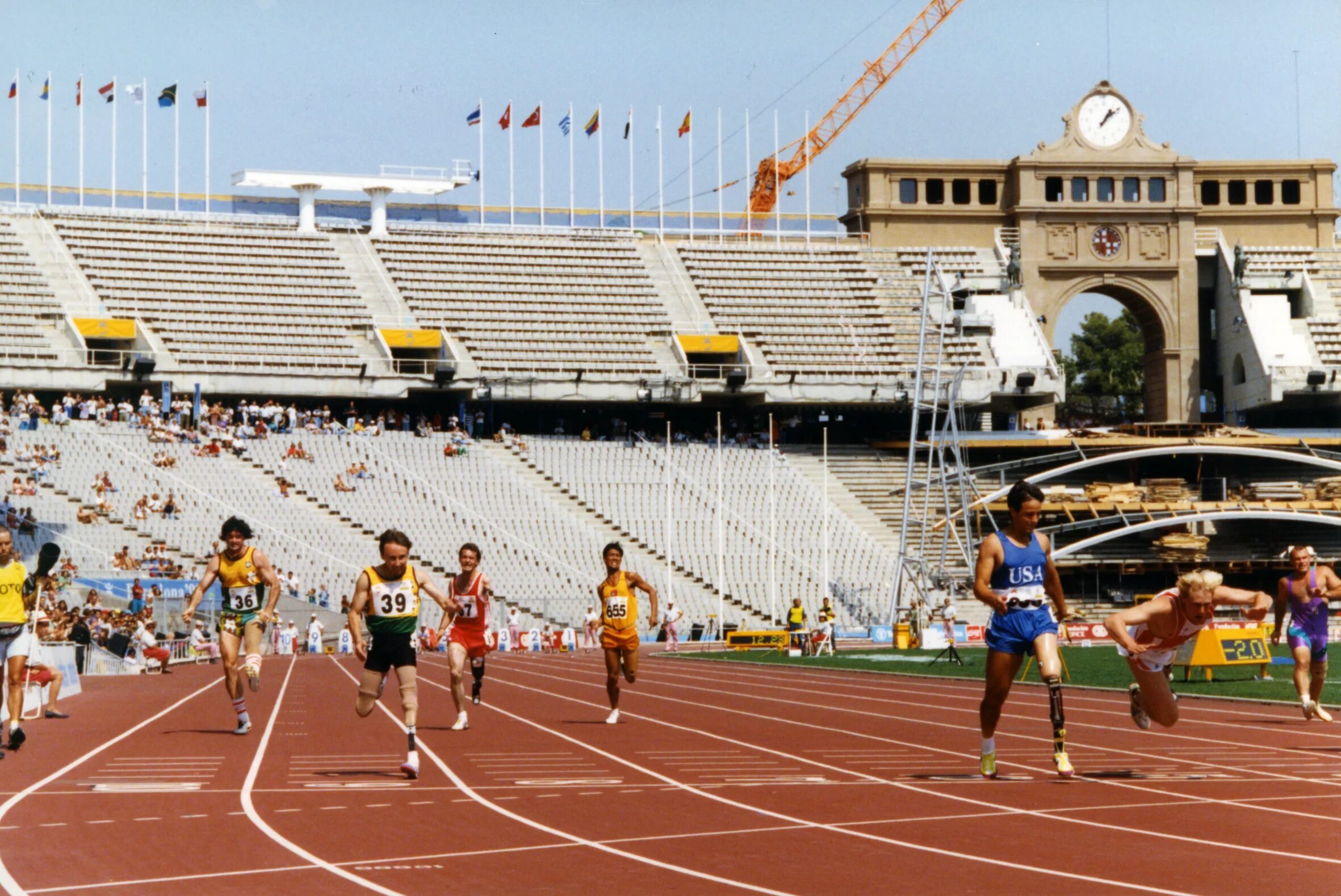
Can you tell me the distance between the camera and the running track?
8430 millimetres

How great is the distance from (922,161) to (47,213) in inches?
1255

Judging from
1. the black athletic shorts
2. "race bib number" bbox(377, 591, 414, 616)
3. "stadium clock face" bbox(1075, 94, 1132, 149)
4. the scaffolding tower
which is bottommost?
the black athletic shorts

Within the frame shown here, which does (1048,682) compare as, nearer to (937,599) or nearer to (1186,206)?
(937,599)

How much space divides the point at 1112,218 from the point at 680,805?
62.6 meters

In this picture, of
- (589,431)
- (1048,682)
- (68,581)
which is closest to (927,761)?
(1048,682)

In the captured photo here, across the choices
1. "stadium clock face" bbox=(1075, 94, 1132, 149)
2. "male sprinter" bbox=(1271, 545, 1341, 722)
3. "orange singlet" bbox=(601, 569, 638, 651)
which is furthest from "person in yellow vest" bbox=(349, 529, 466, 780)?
"stadium clock face" bbox=(1075, 94, 1132, 149)

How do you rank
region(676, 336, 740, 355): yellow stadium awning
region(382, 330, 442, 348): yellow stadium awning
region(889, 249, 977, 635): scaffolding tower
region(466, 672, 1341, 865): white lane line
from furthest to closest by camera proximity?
region(676, 336, 740, 355): yellow stadium awning < region(382, 330, 442, 348): yellow stadium awning < region(889, 249, 977, 635): scaffolding tower < region(466, 672, 1341, 865): white lane line

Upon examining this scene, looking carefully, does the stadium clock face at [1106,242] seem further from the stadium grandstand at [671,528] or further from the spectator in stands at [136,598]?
the spectator in stands at [136,598]

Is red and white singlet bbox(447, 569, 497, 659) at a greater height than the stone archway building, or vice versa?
the stone archway building

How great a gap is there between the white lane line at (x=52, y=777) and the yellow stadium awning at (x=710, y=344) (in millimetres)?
41867

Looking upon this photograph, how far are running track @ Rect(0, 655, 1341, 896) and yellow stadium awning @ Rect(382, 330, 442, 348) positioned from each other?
42905 millimetres

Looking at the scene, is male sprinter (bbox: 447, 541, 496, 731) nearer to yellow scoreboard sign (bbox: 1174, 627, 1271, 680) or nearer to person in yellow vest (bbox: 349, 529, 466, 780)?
person in yellow vest (bbox: 349, 529, 466, 780)

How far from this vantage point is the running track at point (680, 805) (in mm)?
8430

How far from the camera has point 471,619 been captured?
18.3m
